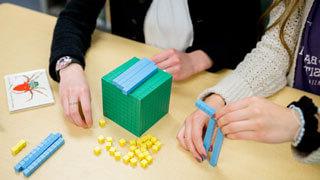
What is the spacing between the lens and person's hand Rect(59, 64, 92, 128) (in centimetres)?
78

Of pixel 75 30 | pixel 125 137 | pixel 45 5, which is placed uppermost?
pixel 75 30

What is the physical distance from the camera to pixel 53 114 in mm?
809

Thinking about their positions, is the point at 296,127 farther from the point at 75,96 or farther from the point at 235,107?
the point at 75,96

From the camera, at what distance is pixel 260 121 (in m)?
0.64

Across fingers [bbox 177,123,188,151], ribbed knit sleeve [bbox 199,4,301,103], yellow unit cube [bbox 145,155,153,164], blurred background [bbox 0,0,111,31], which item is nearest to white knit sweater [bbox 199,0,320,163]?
ribbed knit sleeve [bbox 199,4,301,103]

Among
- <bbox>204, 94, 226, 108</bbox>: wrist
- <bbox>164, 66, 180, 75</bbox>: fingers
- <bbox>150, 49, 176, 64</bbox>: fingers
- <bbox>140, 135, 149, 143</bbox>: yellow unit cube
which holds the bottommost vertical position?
<bbox>140, 135, 149, 143</bbox>: yellow unit cube

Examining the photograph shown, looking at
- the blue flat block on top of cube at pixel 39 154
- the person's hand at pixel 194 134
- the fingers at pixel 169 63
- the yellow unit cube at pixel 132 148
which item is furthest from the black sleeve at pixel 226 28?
the blue flat block on top of cube at pixel 39 154

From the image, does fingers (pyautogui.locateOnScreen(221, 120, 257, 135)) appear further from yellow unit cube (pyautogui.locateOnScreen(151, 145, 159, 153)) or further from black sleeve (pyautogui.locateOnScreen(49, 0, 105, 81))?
black sleeve (pyautogui.locateOnScreen(49, 0, 105, 81))

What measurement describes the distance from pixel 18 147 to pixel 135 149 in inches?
9.8

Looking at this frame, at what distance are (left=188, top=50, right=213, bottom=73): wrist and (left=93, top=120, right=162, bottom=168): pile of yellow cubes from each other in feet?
0.91

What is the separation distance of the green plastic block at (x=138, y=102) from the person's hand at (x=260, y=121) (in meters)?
0.16

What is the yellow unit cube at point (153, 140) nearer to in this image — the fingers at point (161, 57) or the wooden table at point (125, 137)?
the wooden table at point (125, 137)

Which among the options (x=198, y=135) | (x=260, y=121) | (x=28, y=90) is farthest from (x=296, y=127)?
(x=28, y=90)

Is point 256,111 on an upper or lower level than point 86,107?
upper
